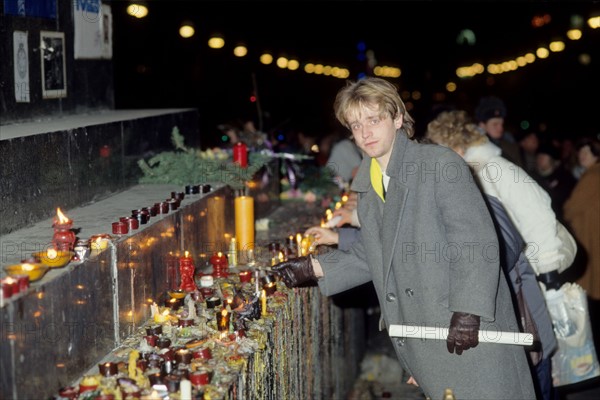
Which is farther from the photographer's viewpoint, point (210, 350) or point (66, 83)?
point (66, 83)

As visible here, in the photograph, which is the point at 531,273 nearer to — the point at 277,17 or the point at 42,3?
the point at 42,3

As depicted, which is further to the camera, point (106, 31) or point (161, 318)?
point (106, 31)

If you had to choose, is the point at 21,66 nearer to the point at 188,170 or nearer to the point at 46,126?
the point at 46,126

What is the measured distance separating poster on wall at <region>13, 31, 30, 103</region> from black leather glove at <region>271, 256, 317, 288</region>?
2330 mm

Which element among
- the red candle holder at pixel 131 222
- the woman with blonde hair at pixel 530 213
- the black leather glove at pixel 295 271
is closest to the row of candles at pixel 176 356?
the black leather glove at pixel 295 271

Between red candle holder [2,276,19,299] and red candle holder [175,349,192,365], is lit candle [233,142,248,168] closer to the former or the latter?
red candle holder [175,349,192,365]

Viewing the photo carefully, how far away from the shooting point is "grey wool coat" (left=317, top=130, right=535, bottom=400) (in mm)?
3869

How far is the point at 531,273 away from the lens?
4984 mm

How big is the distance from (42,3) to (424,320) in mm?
3824

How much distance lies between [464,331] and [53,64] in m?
3.96

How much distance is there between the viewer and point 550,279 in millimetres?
5754

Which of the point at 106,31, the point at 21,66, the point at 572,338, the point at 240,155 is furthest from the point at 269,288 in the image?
the point at 106,31

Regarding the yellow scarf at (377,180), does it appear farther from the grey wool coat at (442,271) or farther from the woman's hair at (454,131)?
the woman's hair at (454,131)

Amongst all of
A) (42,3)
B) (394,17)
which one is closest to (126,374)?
(42,3)
